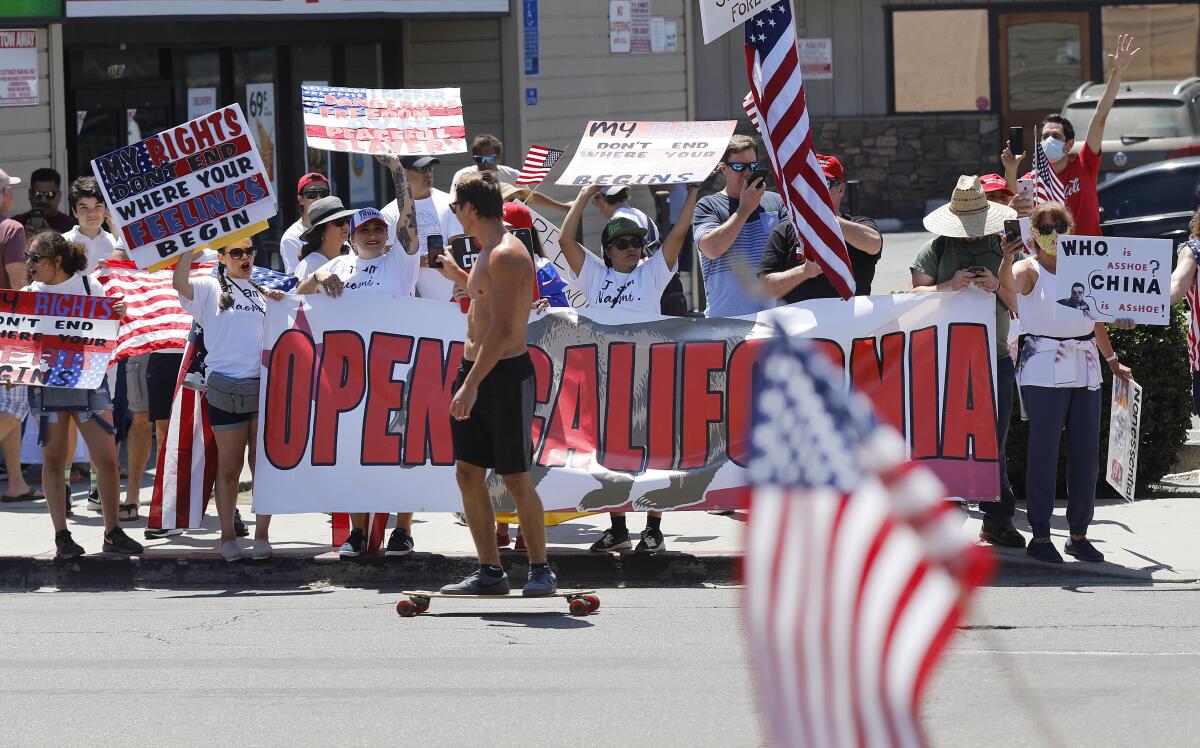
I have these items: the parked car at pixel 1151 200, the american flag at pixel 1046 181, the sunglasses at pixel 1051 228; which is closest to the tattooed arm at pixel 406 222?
the sunglasses at pixel 1051 228

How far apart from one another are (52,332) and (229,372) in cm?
117

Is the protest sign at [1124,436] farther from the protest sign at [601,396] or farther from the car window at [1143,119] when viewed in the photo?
the car window at [1143,119]

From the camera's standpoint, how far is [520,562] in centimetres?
898

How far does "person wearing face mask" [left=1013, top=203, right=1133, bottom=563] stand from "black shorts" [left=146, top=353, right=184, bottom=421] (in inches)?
187

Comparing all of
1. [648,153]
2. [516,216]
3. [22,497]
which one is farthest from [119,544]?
[648,153]

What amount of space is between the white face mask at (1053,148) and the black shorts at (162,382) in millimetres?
5679

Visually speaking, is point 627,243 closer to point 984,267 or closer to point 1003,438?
point 984,267

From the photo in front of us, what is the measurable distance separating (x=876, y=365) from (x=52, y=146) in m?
8.37

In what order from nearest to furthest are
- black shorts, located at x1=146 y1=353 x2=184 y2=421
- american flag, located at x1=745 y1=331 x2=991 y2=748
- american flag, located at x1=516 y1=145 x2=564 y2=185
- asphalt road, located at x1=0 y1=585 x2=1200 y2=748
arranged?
1. american flag, located at x1=745 y1=331 x2=991 y2=748
2. asphalt road, located at x1=0 y1=585 x2=1200 y2=748
3. black shorts, located at x1=146 y1=353 x2=184 y2=421
4. american flag, located at x1=516 y1=145 x2=564 y2=185

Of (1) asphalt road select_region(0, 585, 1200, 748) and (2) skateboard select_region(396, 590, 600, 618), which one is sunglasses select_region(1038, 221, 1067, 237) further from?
(2) skateboard select_region(396, 590, 600, 618)

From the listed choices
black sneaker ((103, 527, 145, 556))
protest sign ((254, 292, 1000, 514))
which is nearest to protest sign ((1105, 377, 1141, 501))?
protest sign ((254, 292, 1000, 514))

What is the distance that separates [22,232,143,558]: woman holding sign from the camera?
920cm

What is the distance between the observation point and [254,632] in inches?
299

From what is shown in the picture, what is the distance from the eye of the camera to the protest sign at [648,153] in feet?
30.8
